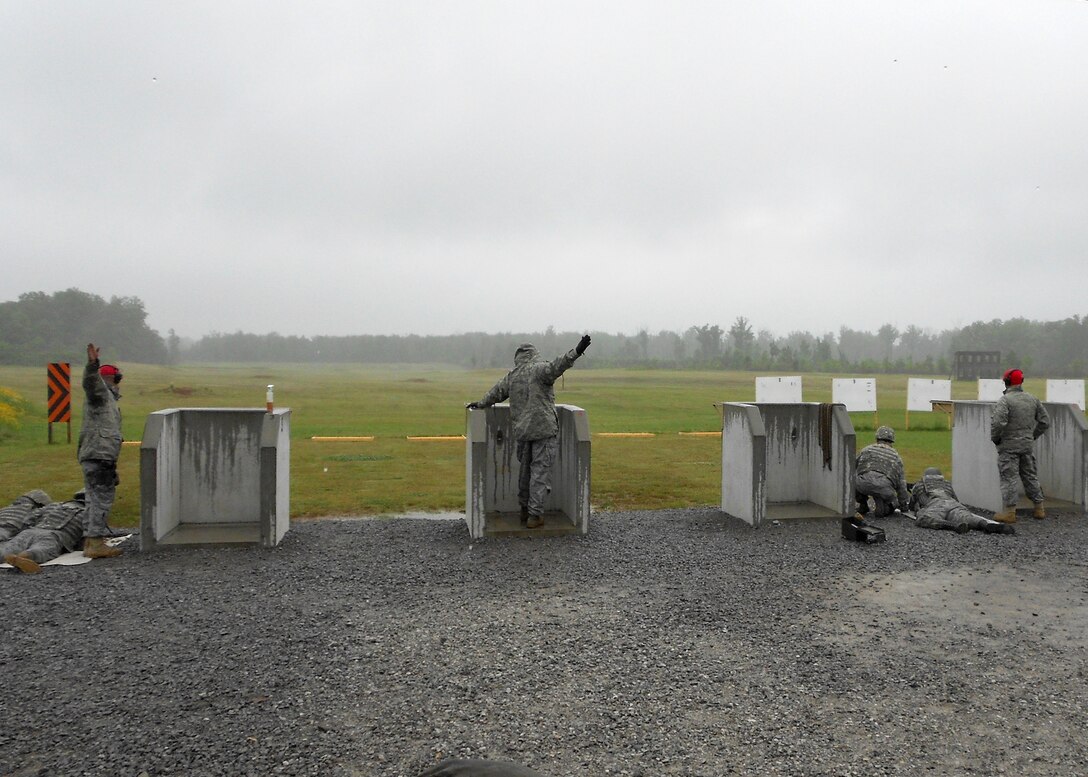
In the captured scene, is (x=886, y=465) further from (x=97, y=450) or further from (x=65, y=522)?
(x=65, y=522)

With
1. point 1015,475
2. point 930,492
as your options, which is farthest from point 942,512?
point 1015,475

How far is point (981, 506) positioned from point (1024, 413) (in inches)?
70.6

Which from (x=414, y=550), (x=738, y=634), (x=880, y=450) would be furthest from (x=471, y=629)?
(x=880, y=450)

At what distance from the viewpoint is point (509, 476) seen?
35.6 ft

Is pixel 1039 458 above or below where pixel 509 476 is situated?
above

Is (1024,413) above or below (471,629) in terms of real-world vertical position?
above

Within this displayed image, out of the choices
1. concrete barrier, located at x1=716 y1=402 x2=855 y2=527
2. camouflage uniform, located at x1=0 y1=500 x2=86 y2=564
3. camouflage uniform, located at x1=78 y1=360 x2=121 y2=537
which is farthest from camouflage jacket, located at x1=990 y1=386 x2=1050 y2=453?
camouflage uniform, located at x1=0 y1=500 x2=86 y2=564

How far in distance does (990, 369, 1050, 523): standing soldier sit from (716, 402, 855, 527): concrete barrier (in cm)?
204

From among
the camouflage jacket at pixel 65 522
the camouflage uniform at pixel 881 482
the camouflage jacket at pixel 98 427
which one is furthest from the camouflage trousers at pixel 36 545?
the camouflage uniform at pixel 881 482

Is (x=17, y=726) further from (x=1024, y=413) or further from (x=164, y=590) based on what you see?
(x=1024, y=413)

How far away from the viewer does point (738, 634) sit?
6016 mm

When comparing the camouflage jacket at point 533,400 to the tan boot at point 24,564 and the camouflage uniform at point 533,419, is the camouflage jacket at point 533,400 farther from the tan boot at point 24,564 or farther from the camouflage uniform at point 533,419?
the tan boot at point 24,564

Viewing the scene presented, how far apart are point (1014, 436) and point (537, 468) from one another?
22.6 ft

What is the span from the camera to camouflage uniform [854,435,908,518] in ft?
35.5
